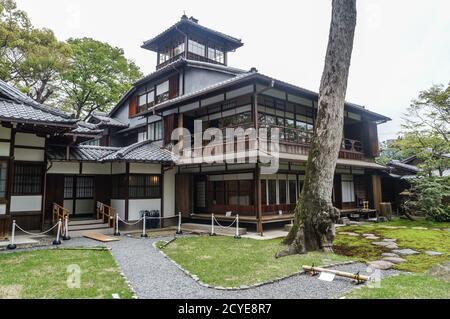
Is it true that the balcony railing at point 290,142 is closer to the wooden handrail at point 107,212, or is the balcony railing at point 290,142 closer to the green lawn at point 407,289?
the wooden handrail at point 107,212

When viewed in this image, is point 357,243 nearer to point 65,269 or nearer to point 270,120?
point 270,120

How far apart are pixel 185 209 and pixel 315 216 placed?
9.22m

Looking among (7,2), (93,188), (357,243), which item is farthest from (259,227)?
(7,2)

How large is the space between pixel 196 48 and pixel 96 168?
10.8 meters

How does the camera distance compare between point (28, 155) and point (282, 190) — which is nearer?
point (28, 155)

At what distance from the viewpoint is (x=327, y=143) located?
9461 millimetres

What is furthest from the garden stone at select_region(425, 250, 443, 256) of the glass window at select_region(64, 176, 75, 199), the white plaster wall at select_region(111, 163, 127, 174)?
the glass window at select_region(64, 176, 75, 199)

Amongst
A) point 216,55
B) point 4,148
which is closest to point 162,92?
point 216,55

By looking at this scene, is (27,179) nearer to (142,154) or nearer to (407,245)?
(142,154)

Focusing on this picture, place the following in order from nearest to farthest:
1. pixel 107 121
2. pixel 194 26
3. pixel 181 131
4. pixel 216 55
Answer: pixel 181 131 → pixel 194 26 → pixel 216 55 → pixel 107 121

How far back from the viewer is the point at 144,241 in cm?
1188

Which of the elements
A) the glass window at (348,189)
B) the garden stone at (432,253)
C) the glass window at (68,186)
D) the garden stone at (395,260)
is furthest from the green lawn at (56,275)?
the glass window at (348,189)

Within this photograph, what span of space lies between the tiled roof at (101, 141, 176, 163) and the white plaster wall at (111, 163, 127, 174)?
76 cm
